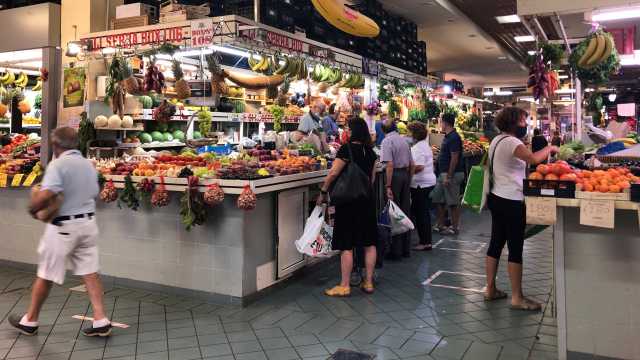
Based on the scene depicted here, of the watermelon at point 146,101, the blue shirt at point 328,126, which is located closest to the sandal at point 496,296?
the blue shirt at point 328,126

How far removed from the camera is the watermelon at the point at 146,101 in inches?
316

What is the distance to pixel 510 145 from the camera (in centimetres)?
461

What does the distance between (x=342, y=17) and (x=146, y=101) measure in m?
3.40

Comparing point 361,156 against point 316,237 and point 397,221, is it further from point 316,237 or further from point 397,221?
point 397,221

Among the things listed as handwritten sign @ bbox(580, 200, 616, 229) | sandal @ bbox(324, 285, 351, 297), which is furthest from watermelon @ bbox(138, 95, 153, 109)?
handwritten sign @ bbox(580, 200, 616, 229)

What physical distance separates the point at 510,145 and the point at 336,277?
97.1 inches

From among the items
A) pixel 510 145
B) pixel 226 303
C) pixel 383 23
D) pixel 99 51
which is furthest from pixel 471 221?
pixel 99 51

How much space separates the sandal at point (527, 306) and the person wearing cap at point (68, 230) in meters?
3.53

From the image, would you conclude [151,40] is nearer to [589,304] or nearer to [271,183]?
[271,183]

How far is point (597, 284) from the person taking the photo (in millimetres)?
3625

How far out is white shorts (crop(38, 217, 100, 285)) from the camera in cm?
406

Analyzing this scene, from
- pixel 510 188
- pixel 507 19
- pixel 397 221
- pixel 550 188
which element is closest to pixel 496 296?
pixel 510 188

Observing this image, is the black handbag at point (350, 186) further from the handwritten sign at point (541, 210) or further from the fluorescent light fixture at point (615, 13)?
the fluorescent light fixture at point (615, 13)

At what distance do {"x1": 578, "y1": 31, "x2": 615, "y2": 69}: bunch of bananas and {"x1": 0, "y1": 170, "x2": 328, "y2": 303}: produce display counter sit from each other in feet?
10.5
